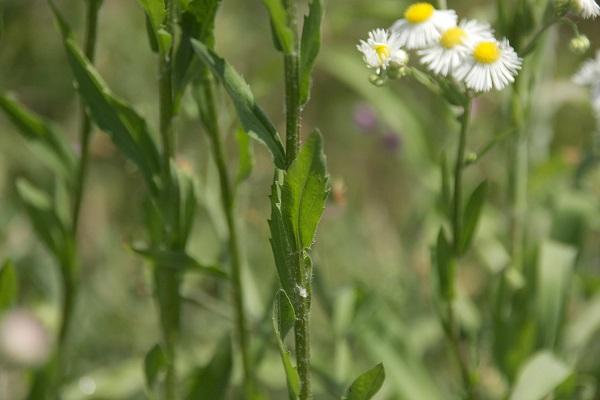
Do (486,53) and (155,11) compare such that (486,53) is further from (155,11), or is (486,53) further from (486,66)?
(155,11)

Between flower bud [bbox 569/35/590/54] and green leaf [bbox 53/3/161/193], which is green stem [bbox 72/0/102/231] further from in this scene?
flower bud [bbox 569/35/590/54]

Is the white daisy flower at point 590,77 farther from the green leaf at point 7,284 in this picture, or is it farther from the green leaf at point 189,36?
the green leaf at point 7,284

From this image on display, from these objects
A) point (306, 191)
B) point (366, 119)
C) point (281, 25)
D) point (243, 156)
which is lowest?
point (306, 191)

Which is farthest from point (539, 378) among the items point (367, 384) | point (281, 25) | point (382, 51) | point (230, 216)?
point (281, 25)

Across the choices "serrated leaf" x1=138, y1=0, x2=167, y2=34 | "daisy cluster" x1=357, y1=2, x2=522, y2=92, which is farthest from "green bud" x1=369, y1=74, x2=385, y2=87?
"serrated leaf" x1=138, y1=0, x2=167, y2=34

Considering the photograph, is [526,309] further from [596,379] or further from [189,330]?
[189,330]

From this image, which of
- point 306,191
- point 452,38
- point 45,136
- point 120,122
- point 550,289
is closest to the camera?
point 306,191

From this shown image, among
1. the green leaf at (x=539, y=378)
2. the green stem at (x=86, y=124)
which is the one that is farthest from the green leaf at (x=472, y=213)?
the green stem at (x=86, y=124)
